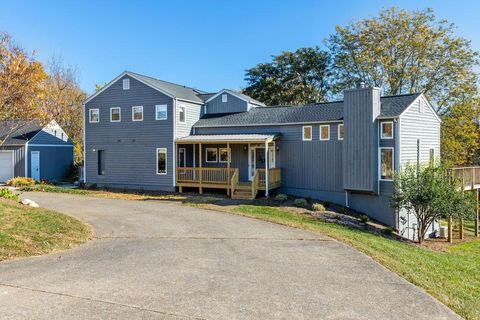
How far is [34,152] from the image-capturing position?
26.7m

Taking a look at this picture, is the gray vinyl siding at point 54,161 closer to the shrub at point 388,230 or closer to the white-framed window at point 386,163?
the white-framed window at point 386,163


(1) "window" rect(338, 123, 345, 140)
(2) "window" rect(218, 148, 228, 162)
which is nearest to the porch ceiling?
(2) "window" rect(218, 148, 228, 162)

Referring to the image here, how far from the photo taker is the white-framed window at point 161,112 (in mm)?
22000

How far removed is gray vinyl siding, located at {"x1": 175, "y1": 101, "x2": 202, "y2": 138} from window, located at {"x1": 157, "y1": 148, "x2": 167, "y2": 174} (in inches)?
52.5

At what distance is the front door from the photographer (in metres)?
26.5

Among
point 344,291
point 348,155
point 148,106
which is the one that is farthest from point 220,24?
point 344,291

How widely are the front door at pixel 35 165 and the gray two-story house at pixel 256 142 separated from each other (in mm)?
5259

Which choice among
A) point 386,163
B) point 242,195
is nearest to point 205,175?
point 242,195

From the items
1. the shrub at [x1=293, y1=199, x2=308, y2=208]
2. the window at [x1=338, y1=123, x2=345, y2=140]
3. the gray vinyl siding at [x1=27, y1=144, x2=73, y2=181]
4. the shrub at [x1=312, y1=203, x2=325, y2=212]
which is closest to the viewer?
the shrub at [x1=312, y1=203, x2=325, y2=212]

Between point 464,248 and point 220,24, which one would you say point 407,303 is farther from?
point 220,24

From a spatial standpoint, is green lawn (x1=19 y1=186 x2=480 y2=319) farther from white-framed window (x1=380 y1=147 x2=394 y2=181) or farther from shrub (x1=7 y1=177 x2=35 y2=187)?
shrub (x1=7 y1=177 x2=35 y2=187)

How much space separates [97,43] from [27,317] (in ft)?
86.7

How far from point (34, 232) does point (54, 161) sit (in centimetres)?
2067

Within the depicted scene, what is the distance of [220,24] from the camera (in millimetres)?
25797
